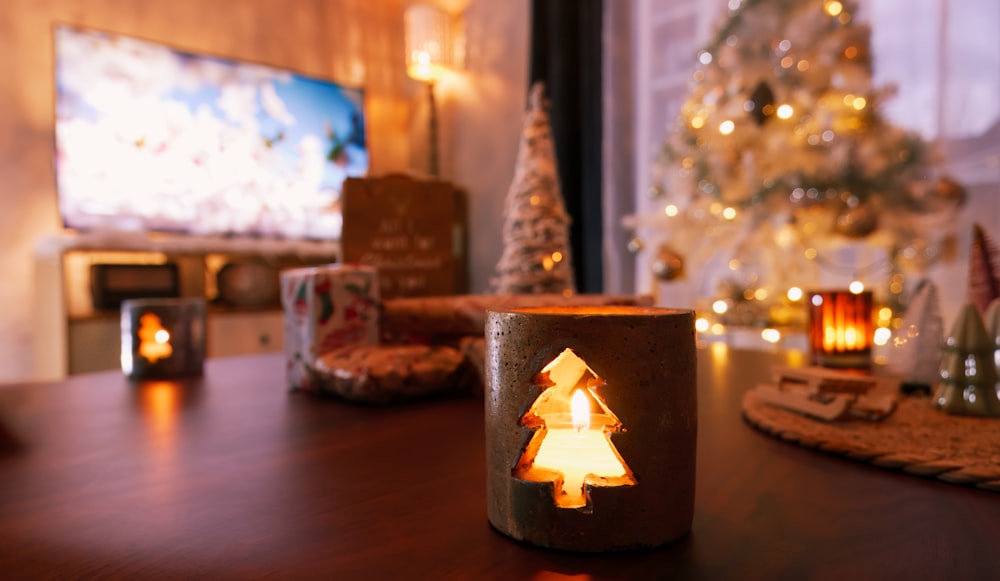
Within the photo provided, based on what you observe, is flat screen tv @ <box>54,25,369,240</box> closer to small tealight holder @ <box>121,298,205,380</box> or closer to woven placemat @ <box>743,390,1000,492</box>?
small tealight holder @ <box>121,298,205,380</box>

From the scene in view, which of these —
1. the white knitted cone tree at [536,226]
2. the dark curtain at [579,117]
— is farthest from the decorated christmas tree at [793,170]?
the white knitted cone tree at [536,226]

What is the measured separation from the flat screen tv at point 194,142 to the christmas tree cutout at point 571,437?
290 centimetres

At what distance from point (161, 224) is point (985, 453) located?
3.07m

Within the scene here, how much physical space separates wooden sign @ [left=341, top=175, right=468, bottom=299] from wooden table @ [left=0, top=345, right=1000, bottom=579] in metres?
0.38

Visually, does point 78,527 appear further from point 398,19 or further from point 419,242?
point 398,19

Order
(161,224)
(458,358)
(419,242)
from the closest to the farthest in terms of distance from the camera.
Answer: (458,358)
(419,242)
(161,224)

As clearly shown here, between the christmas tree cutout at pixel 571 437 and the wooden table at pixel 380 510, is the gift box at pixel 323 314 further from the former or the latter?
the christmas tree cutout at pixel 571 437

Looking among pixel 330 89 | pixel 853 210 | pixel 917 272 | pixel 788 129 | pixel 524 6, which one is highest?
pixel 524 6

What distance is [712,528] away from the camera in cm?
32

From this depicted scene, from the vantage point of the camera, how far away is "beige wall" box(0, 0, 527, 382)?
2584 millimetres

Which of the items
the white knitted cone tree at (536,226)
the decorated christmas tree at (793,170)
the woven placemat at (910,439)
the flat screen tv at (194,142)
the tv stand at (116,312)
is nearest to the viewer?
the woven placemat at (910,439)

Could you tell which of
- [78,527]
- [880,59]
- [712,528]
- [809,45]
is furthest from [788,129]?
[78,527]

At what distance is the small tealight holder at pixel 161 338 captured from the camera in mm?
838

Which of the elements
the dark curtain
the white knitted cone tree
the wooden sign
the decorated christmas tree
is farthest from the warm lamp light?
the wooden sign
